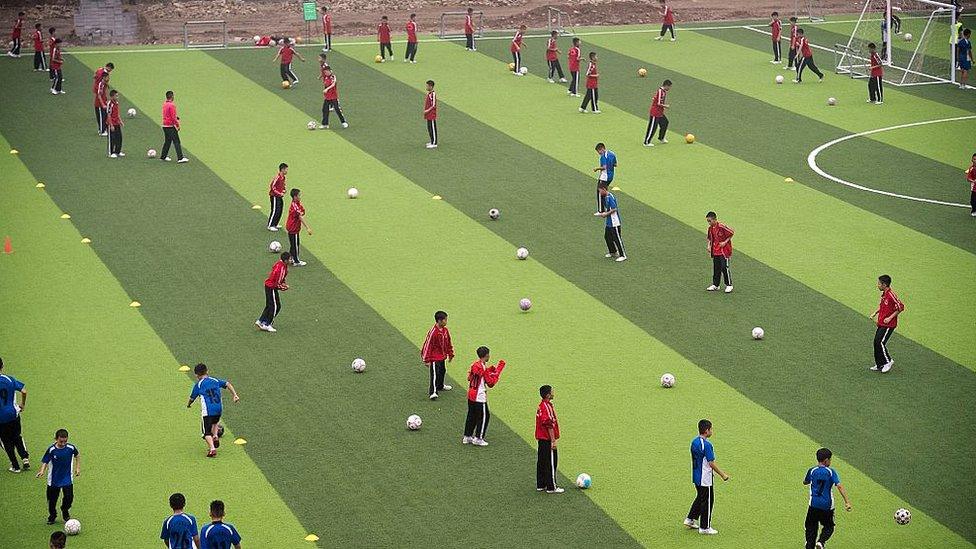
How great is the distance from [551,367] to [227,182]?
15456mm

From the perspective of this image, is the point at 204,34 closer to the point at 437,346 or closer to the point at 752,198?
the point at 752,198

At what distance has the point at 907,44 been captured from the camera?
2124 inches

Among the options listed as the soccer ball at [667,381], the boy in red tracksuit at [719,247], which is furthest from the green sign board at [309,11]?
the soccer ball at [667,381]

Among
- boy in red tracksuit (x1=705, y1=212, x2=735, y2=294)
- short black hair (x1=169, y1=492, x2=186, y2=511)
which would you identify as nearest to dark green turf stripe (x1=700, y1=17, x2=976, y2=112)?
boy in red tracksuit (x1=705, y1=212, x2=735, y2=294)

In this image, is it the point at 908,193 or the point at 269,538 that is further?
the point at 908,193

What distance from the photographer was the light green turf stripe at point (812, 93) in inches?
1695

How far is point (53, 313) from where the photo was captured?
96.8ft

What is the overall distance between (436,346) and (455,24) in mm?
39196

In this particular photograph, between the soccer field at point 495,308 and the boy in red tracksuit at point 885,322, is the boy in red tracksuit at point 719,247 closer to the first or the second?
the soccer field at point 495,308

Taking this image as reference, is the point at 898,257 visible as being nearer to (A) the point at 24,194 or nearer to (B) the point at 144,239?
(B) the point at 144,239

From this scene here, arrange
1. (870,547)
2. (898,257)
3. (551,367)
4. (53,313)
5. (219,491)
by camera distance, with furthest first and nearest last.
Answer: (898,257), (53,313), (551,367), (219,491), (870,547)

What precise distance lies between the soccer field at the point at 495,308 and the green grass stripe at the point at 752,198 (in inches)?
4.6

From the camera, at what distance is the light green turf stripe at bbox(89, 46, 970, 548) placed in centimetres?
2136

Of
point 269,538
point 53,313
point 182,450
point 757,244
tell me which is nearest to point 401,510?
point 269,538
